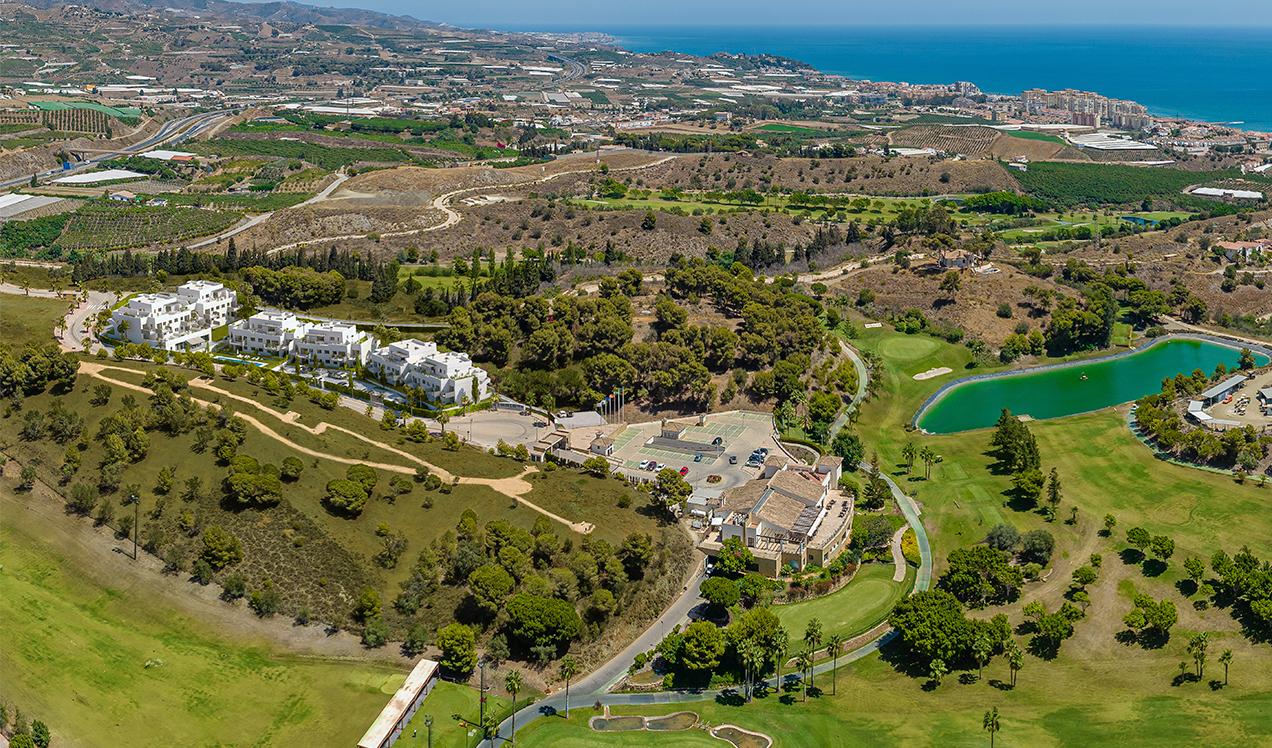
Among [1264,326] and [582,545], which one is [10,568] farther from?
[1264,326]

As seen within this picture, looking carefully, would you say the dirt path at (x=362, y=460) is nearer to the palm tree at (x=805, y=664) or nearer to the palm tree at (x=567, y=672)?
the palm tree at (x=567, y=672)

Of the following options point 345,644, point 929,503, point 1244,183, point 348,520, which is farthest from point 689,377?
point 1244,183

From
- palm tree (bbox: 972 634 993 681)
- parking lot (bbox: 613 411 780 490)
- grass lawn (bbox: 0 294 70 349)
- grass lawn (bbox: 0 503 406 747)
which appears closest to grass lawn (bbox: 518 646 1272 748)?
palm tree (bbox: 972 634 993 681)

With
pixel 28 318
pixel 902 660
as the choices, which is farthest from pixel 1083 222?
pixel 28 318

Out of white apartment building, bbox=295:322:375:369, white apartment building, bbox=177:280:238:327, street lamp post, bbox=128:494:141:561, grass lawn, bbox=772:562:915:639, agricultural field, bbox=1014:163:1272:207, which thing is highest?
agricultural field, bbox=1014:163:1272:207

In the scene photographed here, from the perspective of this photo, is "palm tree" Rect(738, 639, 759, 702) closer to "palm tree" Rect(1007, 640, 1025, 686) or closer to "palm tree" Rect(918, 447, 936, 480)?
"palm tree" Rect(1007, 640, 1025, 686)

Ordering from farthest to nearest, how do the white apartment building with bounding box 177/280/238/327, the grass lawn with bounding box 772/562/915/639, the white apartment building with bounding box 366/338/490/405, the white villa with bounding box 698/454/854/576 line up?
the white apartment building with bounding box 177/280/238/327 → the white apartment building with bounding box 366/338/490/405 → the white villa with bounding box 698/454/854/576 → the grass lawn with bounding box 772/562/915/639
